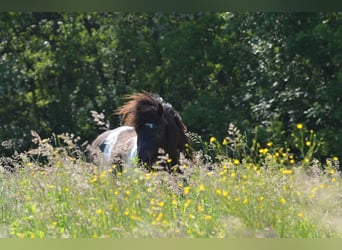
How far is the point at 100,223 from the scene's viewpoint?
393cm

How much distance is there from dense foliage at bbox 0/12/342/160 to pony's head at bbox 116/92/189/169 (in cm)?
730

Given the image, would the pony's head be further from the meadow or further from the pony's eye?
the meadow

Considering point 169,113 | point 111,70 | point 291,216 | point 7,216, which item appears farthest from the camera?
point 111,70

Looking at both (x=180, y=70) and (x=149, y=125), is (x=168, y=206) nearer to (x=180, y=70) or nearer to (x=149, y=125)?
(x=149, y=125)

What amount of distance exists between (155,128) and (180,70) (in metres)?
10.0

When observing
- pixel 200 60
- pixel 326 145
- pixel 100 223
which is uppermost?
pixel 100 223

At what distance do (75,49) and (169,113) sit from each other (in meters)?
11.0

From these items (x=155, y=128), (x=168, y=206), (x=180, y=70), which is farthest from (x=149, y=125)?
(x=180, y=70)

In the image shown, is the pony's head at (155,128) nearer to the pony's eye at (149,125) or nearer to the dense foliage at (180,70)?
the pony's eye at (149,125)

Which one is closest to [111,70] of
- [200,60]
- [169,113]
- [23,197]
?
[200,60]

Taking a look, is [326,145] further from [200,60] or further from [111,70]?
[111,70]

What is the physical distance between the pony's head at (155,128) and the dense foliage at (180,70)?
7303 millimetres

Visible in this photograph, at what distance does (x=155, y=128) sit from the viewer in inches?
311

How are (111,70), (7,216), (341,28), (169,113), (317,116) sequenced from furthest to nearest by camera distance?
1. (111,70)
2. (317,116)
3. (341,28)
4. (169,113)
5. (7,216)
